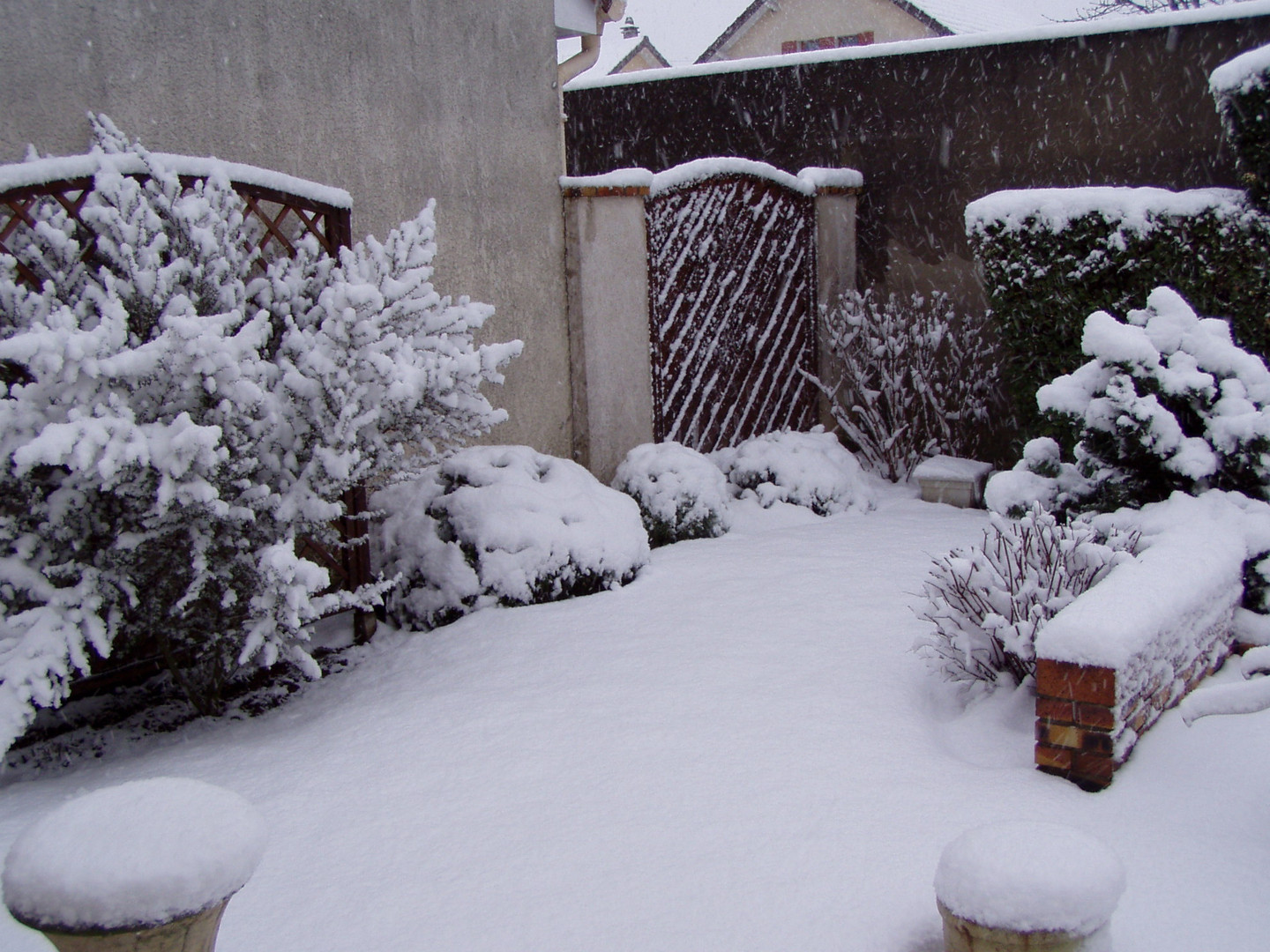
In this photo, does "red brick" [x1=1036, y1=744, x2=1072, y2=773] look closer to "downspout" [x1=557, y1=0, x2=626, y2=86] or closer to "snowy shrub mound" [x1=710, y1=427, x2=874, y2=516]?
"snowy shrub mound" [x1=710, y1=427, x2=874, y2=516]

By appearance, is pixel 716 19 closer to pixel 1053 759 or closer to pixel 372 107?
pixel 372 107

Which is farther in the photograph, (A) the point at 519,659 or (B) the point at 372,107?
(B) the point at 372,107

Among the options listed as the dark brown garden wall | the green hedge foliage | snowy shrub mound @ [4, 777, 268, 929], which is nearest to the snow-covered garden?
snowy shrub mound @ [4, 777, 268, 929]

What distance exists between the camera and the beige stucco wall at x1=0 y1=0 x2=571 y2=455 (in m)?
3.82

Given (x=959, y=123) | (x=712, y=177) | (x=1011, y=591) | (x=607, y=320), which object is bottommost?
(x=1011, y=591)

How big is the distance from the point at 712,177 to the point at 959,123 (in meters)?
2.00

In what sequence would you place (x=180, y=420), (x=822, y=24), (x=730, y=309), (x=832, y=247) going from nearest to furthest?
1. (x=180, y=420)
2. (x=730, y=309)
3. (x=832, y=247)
4. (x=822, y=24)

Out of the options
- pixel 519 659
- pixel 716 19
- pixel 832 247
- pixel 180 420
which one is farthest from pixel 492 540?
pixel 716 19

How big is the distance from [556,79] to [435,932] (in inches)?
216

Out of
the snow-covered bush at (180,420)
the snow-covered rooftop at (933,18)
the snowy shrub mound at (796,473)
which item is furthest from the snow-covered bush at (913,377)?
the snow-covered bush at (180,420)

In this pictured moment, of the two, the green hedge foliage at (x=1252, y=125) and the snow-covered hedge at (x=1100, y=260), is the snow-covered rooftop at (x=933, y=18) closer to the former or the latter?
the green hedge foliage at (x=1252, y=125)

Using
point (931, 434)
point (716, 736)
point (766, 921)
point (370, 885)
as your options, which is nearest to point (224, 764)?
point (370, 885)

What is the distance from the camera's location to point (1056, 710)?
114 inches

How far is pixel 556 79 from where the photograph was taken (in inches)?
256
